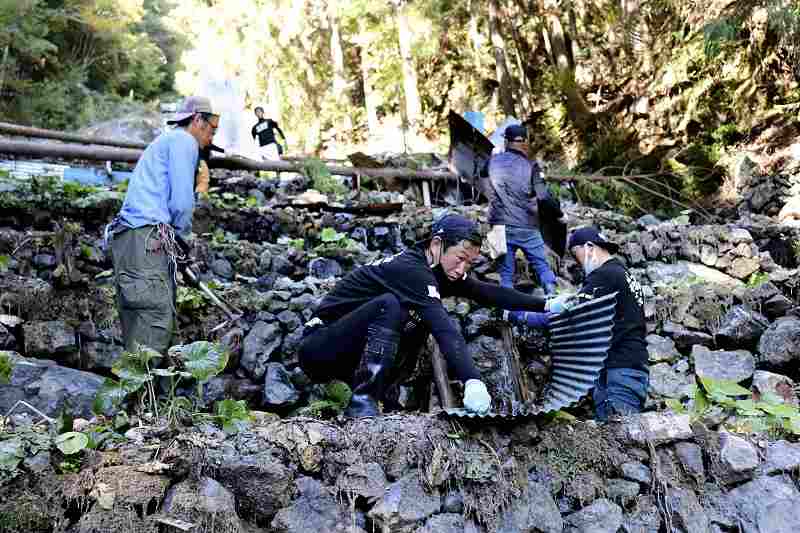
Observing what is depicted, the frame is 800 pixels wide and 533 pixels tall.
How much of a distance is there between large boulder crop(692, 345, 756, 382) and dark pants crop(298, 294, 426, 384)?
2518mm

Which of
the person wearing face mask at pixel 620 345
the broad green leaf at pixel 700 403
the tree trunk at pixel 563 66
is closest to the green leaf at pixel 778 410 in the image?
the broad green leaf at pixel 700 403

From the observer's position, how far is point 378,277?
175 inches

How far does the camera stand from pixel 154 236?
4.50m

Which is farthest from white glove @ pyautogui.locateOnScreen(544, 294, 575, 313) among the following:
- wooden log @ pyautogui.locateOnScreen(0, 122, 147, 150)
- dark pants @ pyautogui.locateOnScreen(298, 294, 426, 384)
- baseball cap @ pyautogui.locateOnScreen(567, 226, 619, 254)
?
wooden log @ pyautogui.locateOnScreen(0, 122, 147, 150)

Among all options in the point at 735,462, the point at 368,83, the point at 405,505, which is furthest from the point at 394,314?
the point at 368,83

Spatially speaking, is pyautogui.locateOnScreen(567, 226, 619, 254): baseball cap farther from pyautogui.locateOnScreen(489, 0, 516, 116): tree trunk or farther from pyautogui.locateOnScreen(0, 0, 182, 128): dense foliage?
pyautogui.locateOnScreen(0, 0, 182, 128): dense foliage

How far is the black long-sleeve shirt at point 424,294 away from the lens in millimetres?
4055

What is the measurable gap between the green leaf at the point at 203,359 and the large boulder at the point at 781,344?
4.35 m

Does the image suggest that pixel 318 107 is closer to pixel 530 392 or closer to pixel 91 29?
pixel 91 29

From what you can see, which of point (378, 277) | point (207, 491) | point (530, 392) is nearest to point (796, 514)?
point (530, 392)

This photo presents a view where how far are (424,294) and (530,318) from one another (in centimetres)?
110

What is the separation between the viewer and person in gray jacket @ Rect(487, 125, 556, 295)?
22.2ft

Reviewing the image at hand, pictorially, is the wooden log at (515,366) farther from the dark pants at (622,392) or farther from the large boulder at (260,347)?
the large boulder at (260,347)

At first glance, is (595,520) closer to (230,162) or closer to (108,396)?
(108,396)
